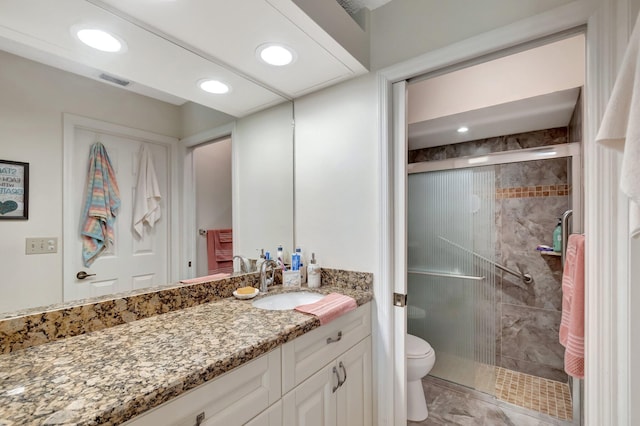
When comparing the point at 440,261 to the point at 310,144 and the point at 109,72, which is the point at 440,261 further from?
the point at 109,72

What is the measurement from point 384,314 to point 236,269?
0.84 m

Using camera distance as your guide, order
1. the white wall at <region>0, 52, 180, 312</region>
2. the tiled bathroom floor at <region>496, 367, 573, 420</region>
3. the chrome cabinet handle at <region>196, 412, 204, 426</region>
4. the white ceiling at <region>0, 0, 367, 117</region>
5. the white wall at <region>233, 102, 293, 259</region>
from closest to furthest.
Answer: the chrome cabinet handle at <region>196, 412, 204, 426</region> → the white wall at <region>0, 52, 180, 312</region> → the white ceiling at <region>0, 0, 367, 117</region> → the white wall at <region>233, 102, 293, 259</region> → the tiled bathroom floor at <region>496, 367, 573, 420</region>

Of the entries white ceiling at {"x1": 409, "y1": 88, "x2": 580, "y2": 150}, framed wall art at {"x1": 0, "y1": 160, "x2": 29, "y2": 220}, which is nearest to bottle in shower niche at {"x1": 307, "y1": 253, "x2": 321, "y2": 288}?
framed wall art at {"x1": 0, "y1": 160, "x2": 29, "y2": 220}

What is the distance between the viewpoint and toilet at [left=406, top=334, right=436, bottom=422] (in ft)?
5.97

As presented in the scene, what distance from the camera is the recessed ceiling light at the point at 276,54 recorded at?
1.30m

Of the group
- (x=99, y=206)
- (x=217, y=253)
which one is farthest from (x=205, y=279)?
(x=99, y=206)

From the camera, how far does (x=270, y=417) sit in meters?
0.92

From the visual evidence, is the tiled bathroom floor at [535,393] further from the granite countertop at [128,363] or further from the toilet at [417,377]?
the granite countertop at [128,363]

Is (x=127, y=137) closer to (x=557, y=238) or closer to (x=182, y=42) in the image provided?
(x=182, y=42)

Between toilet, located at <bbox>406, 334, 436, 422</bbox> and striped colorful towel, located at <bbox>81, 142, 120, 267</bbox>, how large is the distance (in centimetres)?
180

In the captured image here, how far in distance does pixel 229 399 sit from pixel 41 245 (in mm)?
765

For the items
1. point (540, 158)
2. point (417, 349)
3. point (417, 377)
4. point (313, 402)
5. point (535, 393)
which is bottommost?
point (535, 393)

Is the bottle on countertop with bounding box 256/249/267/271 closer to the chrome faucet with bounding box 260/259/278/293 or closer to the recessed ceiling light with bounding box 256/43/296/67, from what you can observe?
the chrome faucet with bounding box 260/259/278/293

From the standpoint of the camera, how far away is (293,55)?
4.47 ft
